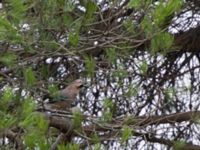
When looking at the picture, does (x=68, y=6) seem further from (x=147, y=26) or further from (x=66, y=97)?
(x=66, y=97)

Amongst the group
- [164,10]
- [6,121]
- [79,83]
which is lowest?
[6,121]

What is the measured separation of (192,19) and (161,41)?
221 cm

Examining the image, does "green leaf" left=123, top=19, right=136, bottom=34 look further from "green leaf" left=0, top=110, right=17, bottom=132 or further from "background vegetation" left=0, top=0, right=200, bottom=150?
"green leaf" left=0, top=110, right=17, bottom=132

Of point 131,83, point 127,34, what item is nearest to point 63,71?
point 131,83

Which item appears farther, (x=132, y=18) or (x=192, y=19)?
(x=192, y=19)

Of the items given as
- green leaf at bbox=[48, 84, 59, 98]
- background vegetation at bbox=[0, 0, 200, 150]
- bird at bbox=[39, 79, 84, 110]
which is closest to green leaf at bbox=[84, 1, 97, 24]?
background vegetation at bbox=[0, 0, 200, 150]

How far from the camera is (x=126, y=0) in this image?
291cm

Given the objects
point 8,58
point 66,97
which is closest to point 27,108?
point 8,58

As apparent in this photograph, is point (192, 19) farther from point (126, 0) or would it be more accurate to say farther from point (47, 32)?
point (47, 32)

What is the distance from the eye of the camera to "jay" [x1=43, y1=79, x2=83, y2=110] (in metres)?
3.20

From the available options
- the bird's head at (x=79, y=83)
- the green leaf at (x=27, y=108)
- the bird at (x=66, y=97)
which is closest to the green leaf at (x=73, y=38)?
the green leaf at (x=27, y=108)

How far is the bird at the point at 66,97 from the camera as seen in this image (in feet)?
10.5

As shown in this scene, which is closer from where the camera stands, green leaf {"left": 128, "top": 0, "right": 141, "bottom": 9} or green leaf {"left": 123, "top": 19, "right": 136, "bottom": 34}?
green leaf {"left": 128, "top": 0, "right": 141, "bottom": 9}

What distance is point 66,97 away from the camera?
11.2 feet
